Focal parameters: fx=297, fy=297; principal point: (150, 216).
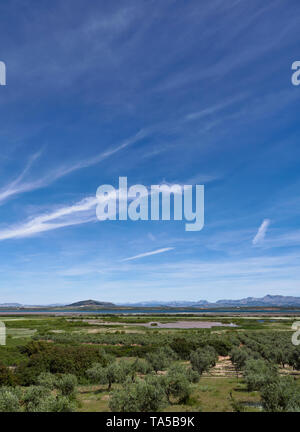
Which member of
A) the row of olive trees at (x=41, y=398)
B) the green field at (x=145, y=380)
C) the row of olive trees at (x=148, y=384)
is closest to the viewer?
the row of olive trees at (x=41, y=398)

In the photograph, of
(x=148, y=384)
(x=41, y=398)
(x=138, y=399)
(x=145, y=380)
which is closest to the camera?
(x=138, y=399)

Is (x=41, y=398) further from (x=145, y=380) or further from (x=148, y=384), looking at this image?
(x=145, y=380)

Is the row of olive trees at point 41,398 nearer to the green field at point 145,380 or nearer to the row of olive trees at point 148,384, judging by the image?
the green field at point 145,380

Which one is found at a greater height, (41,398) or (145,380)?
(145,380)

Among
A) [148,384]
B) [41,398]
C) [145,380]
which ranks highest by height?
[148,384]

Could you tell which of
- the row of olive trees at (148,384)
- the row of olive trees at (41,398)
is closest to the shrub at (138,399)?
the row of olive trees at (148,384)

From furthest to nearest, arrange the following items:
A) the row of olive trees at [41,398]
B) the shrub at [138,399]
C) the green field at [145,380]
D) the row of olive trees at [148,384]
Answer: the green field at [145,380] → the row of olive trees at [148,384] → the shrub at [138,399] → the row of olive trees at [41,398]

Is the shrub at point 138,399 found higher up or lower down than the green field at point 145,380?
higher up

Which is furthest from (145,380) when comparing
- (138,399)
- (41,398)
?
(41,398)
